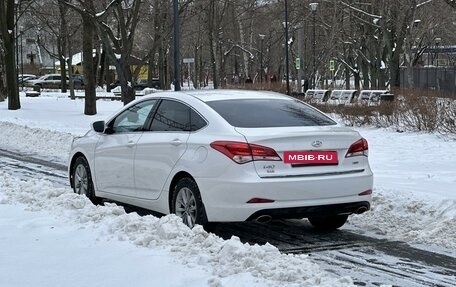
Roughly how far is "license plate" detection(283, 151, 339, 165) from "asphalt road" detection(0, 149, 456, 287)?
85 cm

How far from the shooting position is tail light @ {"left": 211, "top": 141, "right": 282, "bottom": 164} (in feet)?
20.9

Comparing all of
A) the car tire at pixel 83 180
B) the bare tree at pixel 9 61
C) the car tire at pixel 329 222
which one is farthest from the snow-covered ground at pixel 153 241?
the bare tree at pixel 9 61

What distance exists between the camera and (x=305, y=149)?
21.4ft

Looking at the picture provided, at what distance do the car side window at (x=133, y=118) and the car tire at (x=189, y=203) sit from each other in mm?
1184

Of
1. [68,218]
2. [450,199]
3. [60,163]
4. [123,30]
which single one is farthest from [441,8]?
[68,218]

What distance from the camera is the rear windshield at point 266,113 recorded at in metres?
6.84

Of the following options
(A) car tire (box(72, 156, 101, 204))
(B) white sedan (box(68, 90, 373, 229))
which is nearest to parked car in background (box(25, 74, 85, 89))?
(A) car tire (box(72, 156, 101, 204))

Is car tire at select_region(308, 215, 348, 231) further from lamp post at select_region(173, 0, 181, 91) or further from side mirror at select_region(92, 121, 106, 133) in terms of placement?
lamp post at select_region(173, 0, 181, 91)

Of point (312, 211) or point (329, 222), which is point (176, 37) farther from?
point (312, 211)

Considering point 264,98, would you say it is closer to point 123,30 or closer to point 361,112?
point 361,112

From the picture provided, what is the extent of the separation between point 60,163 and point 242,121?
781 cm

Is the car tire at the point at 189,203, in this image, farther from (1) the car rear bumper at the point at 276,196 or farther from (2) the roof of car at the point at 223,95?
(2) the roof of car at the point at 223,95

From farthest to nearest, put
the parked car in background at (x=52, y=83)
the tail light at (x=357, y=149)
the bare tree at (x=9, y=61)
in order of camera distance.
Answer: the parked car in background at (x=52, y=83) → the bare tree at (x=9, y=61) → the tail light at (x=357, y=149)

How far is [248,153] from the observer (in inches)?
251
